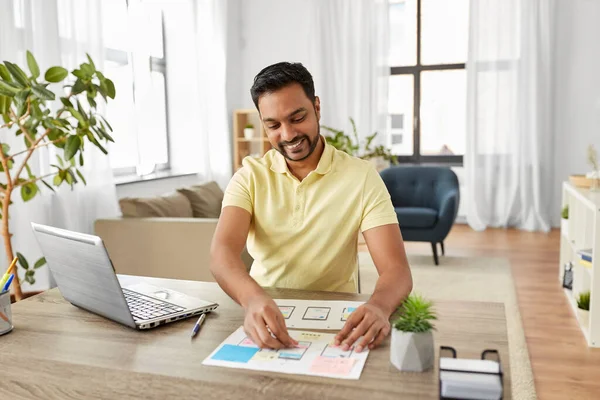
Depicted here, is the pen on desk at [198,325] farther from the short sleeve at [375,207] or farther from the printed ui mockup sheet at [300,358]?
the short sleeve at [375,207]

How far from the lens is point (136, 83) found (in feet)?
16.2

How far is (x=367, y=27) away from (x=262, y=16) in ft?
4.40

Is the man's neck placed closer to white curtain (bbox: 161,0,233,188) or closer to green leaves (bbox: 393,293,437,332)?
green leaves (bbox: 393,293,437,332)

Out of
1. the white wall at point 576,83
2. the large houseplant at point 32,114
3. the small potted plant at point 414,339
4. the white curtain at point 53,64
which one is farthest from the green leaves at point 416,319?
the white wall at point 576,83

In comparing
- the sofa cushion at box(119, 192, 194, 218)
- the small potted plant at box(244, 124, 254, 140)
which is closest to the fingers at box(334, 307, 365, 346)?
the sofa cushion at box(119, 192, 194, 218)

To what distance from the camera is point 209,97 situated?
5852 millimetres

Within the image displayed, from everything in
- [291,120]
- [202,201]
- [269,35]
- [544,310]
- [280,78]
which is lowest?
[544,310]

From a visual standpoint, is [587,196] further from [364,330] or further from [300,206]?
[364,330]

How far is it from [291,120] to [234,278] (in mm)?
466

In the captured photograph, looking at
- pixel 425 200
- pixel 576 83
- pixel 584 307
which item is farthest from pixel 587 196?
pixel 576 83

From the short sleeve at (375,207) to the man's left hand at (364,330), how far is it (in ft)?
1.56

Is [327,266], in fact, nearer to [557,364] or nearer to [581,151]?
[557,364]

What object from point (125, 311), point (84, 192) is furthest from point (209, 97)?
point (125, 311)

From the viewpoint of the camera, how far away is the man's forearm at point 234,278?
49.1 inches
